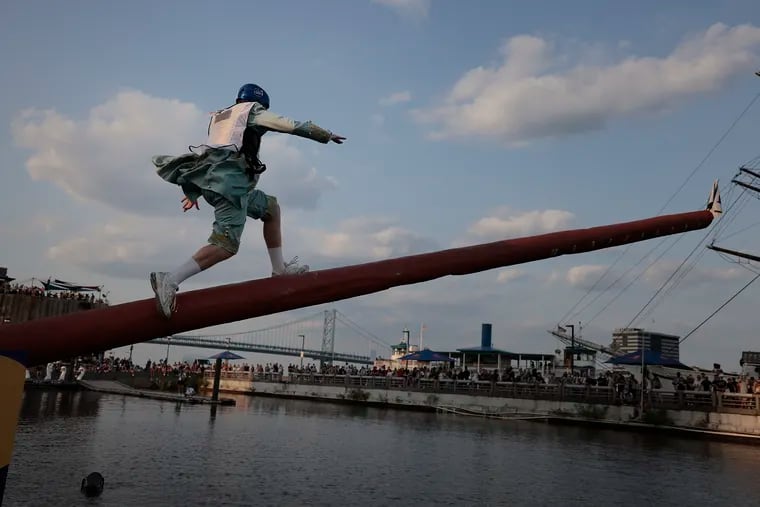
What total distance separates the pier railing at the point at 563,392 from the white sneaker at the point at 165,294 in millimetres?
25701

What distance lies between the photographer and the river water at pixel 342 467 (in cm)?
815

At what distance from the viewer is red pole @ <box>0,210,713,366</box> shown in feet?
11.6

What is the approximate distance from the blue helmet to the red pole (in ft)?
4.69

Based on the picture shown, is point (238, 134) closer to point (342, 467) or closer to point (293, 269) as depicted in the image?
point (293, 269)

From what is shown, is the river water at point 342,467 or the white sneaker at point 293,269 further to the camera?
the river water at point 342,467

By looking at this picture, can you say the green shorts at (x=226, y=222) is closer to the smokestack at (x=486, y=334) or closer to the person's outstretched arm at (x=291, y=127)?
the person's outstretched arm at (x=291, y=127)

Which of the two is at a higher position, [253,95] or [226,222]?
[253,95]

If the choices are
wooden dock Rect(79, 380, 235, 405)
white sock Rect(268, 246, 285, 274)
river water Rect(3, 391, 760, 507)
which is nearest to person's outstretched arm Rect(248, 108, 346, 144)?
white sock Rect(268, 246, 285, 274)

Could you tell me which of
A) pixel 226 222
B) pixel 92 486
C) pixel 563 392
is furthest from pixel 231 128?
pixel 563 392

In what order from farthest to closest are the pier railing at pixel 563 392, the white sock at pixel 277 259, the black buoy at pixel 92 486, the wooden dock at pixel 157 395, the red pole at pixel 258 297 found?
1. the wooden dock at pixel 157 395
2. the pier railing at pixel 563 392
3. the black buoy at pixel 92 486
4. the white sock at pixel 277 259
5. the red pole at pixel 258 297

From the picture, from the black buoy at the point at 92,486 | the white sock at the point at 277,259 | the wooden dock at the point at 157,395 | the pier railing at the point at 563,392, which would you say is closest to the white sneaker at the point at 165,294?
the white sock at the point at 277,259

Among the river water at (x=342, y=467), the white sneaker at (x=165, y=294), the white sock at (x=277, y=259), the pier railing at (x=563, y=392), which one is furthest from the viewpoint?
the pier railing at (x=563, y=392)

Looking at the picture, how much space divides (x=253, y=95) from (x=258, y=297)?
1618 millimetres

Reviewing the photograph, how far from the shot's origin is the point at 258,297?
13.3 ft
